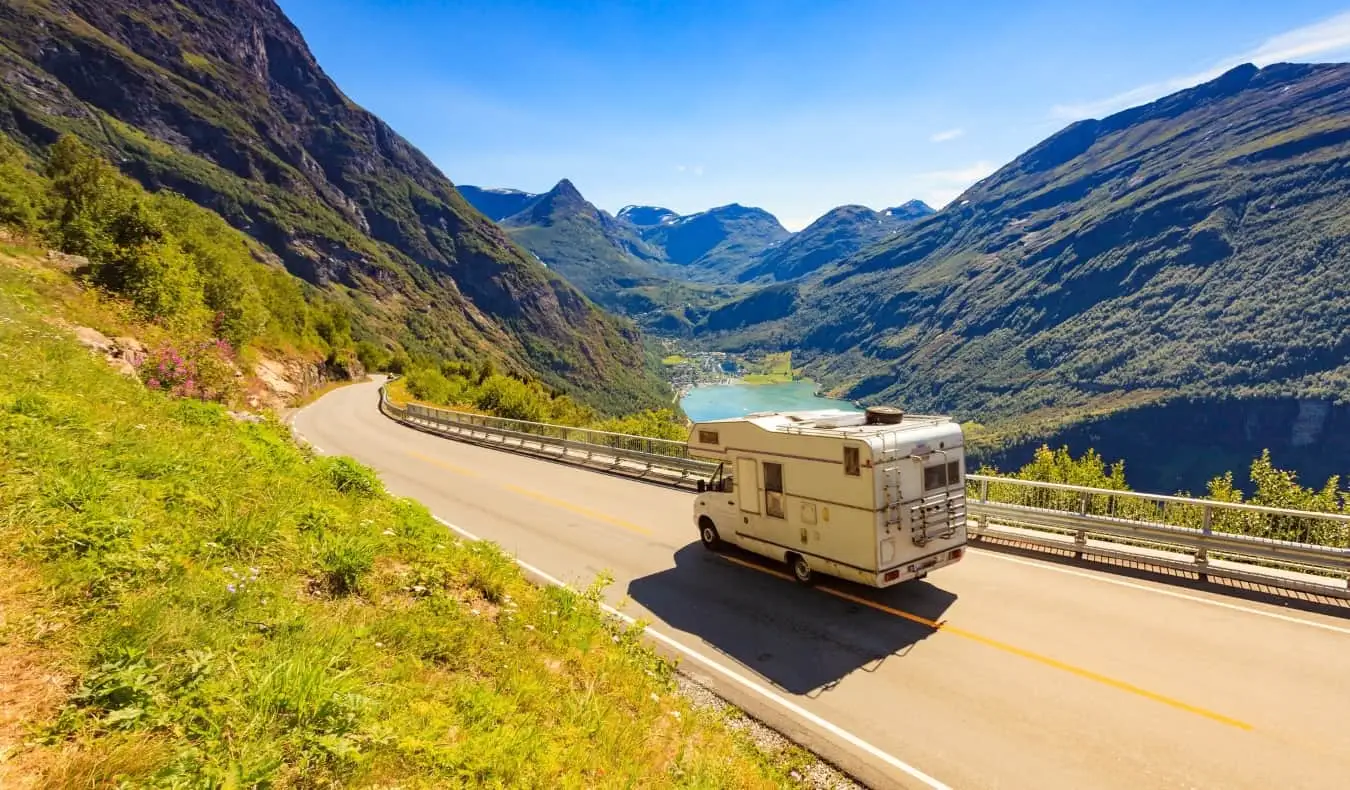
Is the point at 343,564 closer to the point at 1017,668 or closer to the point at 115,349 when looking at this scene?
the point at 1017,668

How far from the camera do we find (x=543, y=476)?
24234 mm

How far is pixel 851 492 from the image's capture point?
405 inches

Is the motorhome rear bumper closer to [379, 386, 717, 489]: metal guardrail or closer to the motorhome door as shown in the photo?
the motorhome door

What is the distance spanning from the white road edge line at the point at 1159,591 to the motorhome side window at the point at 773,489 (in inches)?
203

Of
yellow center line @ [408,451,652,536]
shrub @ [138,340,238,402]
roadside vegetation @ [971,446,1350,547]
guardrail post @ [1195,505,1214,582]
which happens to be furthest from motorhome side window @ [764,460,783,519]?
shrub @ [138,340,238,402]

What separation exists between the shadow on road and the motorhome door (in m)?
1.52

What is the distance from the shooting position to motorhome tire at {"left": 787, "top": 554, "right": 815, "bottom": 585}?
11562 millimetres

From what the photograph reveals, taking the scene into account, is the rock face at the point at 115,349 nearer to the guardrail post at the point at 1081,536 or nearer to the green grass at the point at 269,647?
the green grass at the point at 269,647

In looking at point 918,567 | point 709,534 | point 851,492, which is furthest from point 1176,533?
point 709,534

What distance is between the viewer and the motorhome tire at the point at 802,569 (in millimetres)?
11562

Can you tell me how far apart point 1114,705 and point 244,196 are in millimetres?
235462

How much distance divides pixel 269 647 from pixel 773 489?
28.7 feet

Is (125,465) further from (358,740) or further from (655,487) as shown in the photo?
(655,487)

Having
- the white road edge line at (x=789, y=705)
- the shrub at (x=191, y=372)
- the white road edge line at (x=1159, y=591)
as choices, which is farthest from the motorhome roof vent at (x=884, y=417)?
the shrub at (x=191, y=372)
